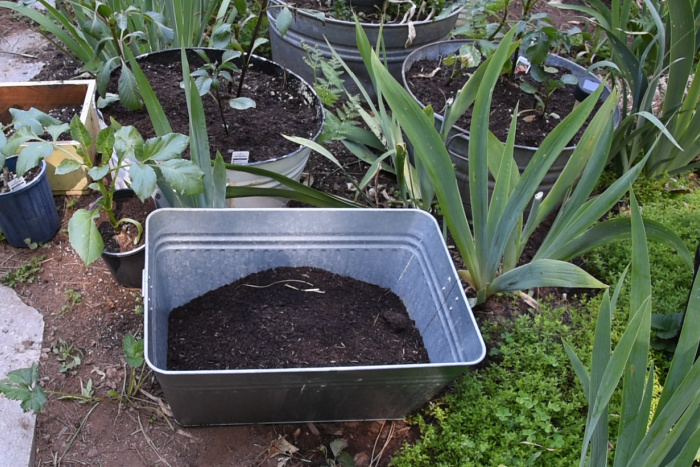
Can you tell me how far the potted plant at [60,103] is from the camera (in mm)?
2008

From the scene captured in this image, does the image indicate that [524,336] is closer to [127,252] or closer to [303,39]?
[127,252]

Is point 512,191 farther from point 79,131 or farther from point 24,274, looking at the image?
point 24,274

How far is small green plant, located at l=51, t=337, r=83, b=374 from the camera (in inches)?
62.2

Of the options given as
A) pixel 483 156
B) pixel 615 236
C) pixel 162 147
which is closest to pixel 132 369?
pixel 162 147

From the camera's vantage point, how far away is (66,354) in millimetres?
1602

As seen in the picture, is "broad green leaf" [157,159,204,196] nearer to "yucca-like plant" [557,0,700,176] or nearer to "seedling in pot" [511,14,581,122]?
"seedling in pot" [511,14,581,122]

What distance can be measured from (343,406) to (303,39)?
1.68 metres

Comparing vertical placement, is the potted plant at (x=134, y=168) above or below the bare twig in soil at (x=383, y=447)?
above

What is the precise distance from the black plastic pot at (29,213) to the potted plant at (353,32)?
1.15m

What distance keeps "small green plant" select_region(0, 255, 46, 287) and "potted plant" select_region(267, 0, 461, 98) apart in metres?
1.31

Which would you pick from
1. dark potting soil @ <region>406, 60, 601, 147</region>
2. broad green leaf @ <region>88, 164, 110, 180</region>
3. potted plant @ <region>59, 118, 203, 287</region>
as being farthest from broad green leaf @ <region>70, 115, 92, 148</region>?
dark potting soil @ <region>406, 60, 601, 147</region>

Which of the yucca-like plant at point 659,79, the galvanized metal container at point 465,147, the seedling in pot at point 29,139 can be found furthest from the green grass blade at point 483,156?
the seedling in pot at point 29,139

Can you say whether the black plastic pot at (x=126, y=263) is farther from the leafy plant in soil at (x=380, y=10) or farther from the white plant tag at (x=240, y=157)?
the leafy plant in soil at (x=380, y=10)

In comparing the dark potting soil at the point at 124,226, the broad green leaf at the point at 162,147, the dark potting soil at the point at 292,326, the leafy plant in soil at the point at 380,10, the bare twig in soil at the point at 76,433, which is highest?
the leafy plant in soil at the point at 380,10
